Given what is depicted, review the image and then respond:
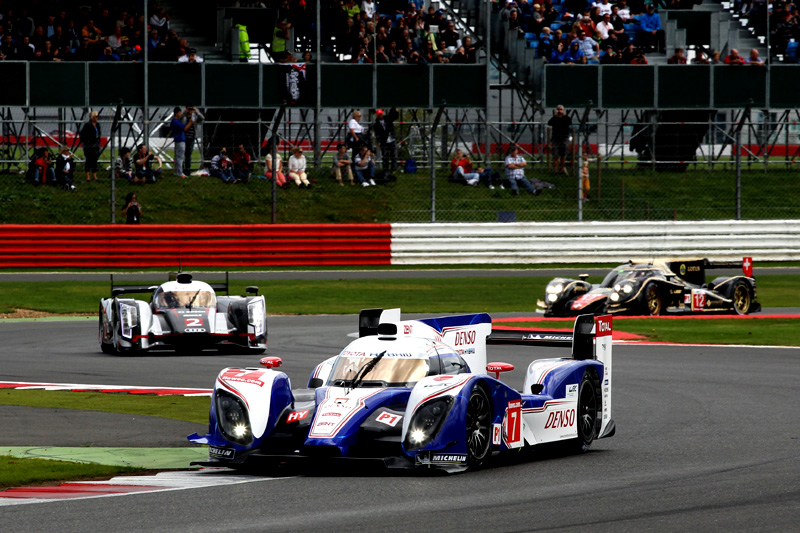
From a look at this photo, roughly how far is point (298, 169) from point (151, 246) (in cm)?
394

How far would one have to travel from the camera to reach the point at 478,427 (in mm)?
8125

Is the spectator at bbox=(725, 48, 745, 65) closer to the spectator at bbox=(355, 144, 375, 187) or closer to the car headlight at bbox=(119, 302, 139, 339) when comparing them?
the spectator at bbox=(355, 144, 375, 187)

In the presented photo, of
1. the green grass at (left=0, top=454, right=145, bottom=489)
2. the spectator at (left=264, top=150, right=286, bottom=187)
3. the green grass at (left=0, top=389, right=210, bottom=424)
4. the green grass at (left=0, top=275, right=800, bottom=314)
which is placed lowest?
the green grass at (left=0, top=389, right=210, bottom=424)

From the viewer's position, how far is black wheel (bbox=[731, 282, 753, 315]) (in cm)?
2162

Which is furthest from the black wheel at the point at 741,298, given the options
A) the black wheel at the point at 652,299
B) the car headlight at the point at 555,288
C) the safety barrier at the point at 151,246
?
the safety barrier at the point at 151,246

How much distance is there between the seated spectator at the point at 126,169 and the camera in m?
27.2

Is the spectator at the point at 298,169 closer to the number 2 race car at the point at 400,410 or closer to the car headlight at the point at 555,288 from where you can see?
the car headlight at the point at 555,288

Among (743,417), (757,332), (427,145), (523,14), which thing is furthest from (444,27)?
(743,417)

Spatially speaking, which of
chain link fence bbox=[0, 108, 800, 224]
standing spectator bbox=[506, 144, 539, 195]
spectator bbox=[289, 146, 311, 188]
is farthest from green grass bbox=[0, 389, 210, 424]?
standing spectator bbox=[506, 144, 539, 195]

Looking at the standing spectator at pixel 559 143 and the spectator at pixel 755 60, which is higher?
the spectator at pixel 755 60

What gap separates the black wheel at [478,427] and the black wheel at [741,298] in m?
14.3

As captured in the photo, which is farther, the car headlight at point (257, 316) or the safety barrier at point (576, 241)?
the safety barrier at point (576, 241)

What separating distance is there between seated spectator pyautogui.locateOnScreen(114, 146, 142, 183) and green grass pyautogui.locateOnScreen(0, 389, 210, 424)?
1531cm

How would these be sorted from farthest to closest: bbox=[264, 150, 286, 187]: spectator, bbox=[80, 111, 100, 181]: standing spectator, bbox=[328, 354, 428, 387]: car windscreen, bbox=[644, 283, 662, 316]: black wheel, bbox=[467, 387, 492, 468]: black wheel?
bbox=[264, 150, 286, 187]: spectator, bbox=[80, 111, 100, 181]: standing spectator, bbox=[644, 283, 662, 316]: black wheel, bbox=[328, 354, 428, 387]: car windscreen, bbox=[467, 387, 492, 468]: black wheel
